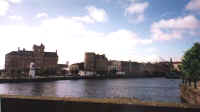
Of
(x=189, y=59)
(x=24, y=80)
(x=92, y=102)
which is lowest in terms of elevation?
(x=24, y=80)

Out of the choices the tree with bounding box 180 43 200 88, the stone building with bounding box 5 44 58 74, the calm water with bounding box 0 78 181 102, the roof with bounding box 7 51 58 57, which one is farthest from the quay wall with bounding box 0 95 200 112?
the roof with bounding box 7 51 58 57

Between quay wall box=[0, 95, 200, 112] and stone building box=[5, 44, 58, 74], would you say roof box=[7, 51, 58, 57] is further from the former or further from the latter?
quay wall box=[0, 95, 200, 112]

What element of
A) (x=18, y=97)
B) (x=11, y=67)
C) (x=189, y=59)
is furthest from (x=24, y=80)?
(x=18, y=97)

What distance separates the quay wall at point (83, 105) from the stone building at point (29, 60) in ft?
522

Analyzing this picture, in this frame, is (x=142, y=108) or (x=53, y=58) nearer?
(x=142, y=108)

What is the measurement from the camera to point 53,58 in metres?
182

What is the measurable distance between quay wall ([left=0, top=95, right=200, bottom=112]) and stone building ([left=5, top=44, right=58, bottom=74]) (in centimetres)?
15916

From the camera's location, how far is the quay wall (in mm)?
9055

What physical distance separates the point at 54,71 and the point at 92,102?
17406cm

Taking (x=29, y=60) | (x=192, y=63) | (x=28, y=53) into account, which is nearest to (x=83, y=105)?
(x=192, y=63)

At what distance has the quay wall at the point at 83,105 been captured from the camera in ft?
29.7

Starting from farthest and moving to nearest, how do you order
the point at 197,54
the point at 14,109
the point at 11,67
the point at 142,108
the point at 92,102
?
the point at 11,67, the point at 197,54, the point at 14,109, the point at 92,102, the point at 142,108

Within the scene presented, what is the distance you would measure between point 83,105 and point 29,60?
572 ft

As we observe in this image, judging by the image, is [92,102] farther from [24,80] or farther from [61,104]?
[24,80]
